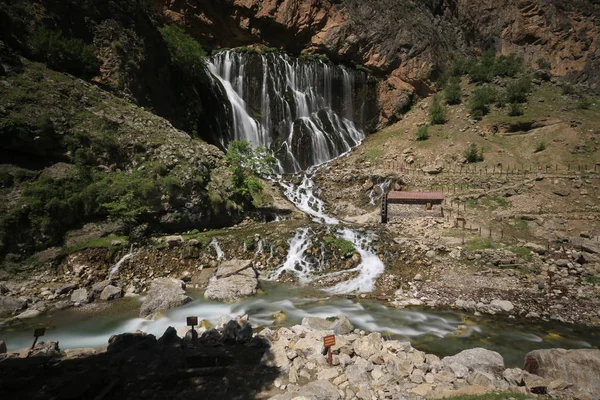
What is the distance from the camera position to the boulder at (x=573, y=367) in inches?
273

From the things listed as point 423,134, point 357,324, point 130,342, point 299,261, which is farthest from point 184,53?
point 357,324

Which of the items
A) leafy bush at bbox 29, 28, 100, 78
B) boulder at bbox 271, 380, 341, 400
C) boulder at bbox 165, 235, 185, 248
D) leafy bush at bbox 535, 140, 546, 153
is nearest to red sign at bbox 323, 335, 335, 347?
boulder at bbox 271, 380, 341, 400

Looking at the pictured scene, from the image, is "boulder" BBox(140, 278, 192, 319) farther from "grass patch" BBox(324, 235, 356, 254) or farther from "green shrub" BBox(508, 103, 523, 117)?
"green shrub" BBox(508, 103, 523, 117)

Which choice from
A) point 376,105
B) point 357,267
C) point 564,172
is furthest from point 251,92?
point 564,172

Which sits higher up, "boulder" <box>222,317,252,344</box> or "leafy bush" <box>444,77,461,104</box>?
"leafy bush" <box>444,77,461,104</box>

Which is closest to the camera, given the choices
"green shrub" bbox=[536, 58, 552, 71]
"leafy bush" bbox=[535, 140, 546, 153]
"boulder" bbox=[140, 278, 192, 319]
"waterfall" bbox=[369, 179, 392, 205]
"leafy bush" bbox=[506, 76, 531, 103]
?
"boulder" bbox=[140, 278, 192, 319]

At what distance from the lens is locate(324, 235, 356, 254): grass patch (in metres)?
17.2

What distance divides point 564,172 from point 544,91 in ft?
55.6

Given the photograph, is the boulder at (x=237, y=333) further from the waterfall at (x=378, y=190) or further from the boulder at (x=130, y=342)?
the waterfall at (x=378, y=190)

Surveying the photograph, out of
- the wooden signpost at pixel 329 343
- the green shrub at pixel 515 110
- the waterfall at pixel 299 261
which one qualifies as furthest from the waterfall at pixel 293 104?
the wooden signpost at pixel 329 343

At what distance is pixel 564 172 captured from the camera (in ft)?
82.8

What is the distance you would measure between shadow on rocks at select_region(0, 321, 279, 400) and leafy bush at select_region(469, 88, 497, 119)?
3660 centimetres

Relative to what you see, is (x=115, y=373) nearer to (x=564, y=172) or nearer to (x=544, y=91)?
(x=564, y=172)

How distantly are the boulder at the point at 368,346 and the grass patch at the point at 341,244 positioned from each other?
8661mm
